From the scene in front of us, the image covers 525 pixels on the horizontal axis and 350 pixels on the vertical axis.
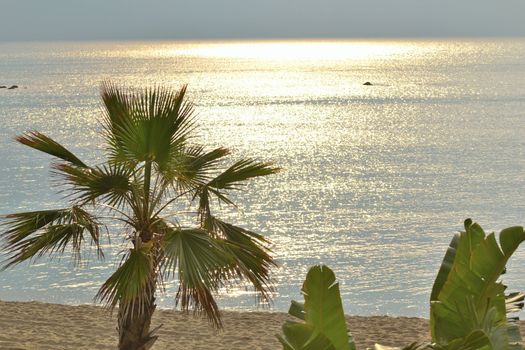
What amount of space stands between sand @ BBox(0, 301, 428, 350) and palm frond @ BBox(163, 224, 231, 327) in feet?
17.6

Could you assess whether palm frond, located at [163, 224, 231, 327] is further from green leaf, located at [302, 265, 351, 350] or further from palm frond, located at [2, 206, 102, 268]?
green leaf, located at [302, 265, 351, 350]

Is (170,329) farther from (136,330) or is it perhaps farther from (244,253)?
(244,253)

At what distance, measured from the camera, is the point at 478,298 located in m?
7.20

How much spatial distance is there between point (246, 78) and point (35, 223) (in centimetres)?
15425

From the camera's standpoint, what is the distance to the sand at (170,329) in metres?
14.8

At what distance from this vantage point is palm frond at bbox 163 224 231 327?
9.25 meters

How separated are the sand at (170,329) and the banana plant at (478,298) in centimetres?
749

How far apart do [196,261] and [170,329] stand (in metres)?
7.06

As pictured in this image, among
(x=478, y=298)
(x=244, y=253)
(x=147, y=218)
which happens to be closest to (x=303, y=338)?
(x=478, y=298)

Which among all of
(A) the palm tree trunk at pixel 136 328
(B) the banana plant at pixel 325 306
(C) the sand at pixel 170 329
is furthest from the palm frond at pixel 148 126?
(C) the sand at pixel 170 329

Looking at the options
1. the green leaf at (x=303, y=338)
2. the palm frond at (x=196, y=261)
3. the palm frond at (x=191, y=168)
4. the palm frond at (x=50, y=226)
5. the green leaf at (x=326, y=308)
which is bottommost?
the green leaf at (x=303, y=338)

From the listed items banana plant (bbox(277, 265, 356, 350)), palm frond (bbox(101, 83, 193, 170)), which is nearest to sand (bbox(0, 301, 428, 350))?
palm frond (bbox(101, 83, 193, 170))

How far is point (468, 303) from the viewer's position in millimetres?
6891

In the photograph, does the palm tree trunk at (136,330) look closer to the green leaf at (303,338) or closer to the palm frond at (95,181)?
the palm frond at (95,181)
